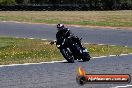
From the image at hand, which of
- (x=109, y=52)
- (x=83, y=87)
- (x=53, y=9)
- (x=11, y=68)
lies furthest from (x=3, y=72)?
(x=53, y=9)

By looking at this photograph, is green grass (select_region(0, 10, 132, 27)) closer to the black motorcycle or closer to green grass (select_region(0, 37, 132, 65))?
green grass (select_region(0, 37, 132, 65))

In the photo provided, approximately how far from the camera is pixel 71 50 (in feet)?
54.4

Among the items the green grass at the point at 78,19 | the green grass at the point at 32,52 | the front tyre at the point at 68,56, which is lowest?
the green grass at the point at 78,19

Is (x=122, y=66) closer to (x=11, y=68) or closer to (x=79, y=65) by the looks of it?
(x=79, y=65)

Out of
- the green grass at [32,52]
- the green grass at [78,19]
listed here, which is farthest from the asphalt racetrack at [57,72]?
the green grass at [78,19]

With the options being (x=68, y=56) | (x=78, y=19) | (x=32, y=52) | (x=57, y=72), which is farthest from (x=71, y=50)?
(x=78, y=19)

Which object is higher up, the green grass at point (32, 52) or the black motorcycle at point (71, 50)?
the black motorcycle at point (71, 50)

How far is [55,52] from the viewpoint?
19891mm

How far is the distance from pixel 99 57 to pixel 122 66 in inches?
125

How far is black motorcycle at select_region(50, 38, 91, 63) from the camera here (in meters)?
16.2

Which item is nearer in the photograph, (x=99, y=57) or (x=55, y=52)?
(x=99, y=57)

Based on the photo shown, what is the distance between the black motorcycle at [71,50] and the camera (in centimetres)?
1625

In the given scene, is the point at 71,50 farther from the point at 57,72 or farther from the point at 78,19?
the point at 78,19

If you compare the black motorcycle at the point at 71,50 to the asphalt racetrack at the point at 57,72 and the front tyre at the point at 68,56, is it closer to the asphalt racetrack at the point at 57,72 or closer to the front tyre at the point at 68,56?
the front tyre at the point at 68,56
